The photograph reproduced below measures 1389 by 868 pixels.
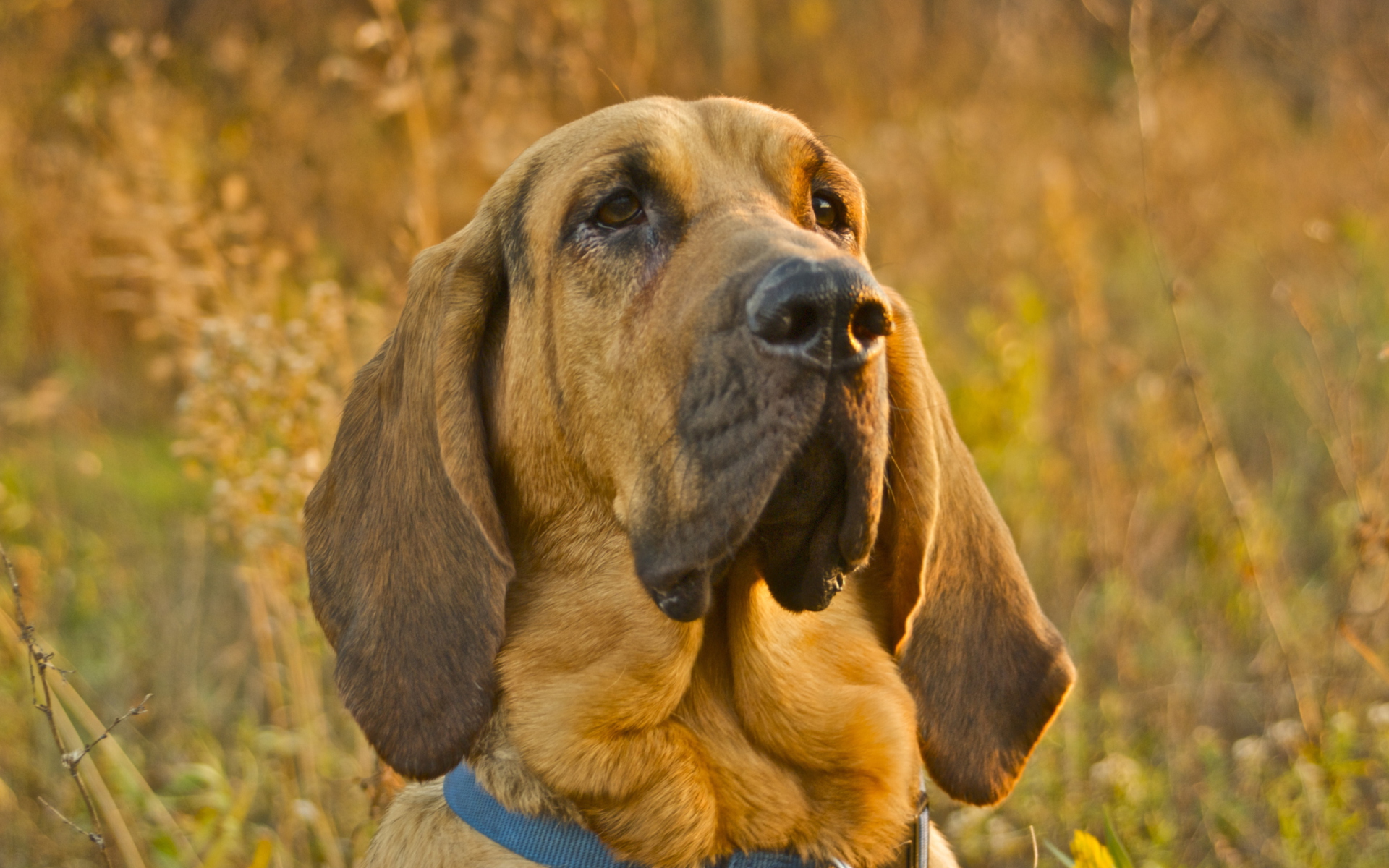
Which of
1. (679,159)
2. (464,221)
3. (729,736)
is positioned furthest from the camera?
(464,221)

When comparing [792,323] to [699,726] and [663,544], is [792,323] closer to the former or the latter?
[663,544]

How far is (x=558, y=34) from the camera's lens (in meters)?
6.86

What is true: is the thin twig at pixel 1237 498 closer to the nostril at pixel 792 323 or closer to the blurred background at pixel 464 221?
the blurred background at pixel 464 221

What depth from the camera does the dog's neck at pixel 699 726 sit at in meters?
2.04

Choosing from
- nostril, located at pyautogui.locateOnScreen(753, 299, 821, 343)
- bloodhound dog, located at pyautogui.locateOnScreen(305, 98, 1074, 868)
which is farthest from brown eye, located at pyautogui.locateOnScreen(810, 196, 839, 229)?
nostril, located at pyautogui.locateOnScreen(753, 299, 821, 343)

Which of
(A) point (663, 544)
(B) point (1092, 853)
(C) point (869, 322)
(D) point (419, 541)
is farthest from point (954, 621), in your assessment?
(D) point (419, 541)

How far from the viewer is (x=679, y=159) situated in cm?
230

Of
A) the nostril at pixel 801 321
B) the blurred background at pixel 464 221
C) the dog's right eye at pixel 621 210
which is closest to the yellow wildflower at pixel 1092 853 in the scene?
the blurred background at pixel 464 221

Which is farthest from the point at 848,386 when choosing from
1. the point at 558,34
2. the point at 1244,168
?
the point at 1244,168

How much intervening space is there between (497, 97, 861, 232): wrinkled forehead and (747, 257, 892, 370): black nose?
55 cm

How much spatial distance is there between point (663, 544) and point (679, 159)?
0.82m

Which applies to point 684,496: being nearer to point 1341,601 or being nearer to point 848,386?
point 848,386

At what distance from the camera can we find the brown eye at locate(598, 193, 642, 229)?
2332 millimetres

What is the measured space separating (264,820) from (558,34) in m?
4.91
